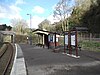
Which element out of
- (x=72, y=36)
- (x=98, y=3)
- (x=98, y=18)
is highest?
(x=98, y=3)

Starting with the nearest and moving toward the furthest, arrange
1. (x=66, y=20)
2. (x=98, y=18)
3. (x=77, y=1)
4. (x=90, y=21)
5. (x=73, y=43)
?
(x=73, y=43) → (x=98, y=18) → (x=90, y=21) → (x=77, y=1) → (x=66, y=20)

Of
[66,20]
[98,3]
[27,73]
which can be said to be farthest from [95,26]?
[27,73]

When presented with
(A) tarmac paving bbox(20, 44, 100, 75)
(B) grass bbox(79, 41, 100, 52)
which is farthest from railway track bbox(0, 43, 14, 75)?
(B) grass bbox(79, 41, 100, 52)

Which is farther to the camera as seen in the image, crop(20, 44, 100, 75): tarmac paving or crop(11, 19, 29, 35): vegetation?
crop(11, 19, 29, 35): vegetation

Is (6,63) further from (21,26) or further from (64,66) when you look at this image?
(21,26)

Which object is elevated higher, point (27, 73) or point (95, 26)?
point (95, 26)

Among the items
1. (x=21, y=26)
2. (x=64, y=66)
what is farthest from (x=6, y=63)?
(x=21, y=26)

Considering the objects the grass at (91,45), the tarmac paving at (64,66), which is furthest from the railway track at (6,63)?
the grass at (91,45)

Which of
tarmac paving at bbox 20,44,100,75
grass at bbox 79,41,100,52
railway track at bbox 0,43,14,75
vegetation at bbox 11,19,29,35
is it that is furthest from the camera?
vegetation at bbox 11,19,29,35

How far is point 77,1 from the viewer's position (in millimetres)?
60375

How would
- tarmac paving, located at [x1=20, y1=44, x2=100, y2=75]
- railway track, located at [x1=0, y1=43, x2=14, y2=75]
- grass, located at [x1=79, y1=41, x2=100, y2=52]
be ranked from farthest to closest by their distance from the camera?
grass, located at [x1=79, y1=41, x2=100, y2=52] < railway track, located at [x1=0, y1=43, x2=14, y2=75] < tarmac paving, located at [x1=20, y1=44, x2=100, y2=75]

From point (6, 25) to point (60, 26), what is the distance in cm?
5771

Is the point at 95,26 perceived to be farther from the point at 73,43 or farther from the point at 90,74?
the point at 90,74

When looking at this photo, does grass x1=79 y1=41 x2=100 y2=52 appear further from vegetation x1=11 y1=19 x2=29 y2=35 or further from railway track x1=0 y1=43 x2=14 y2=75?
vegetation x1=11 y1=19 x2=29 y2=35
